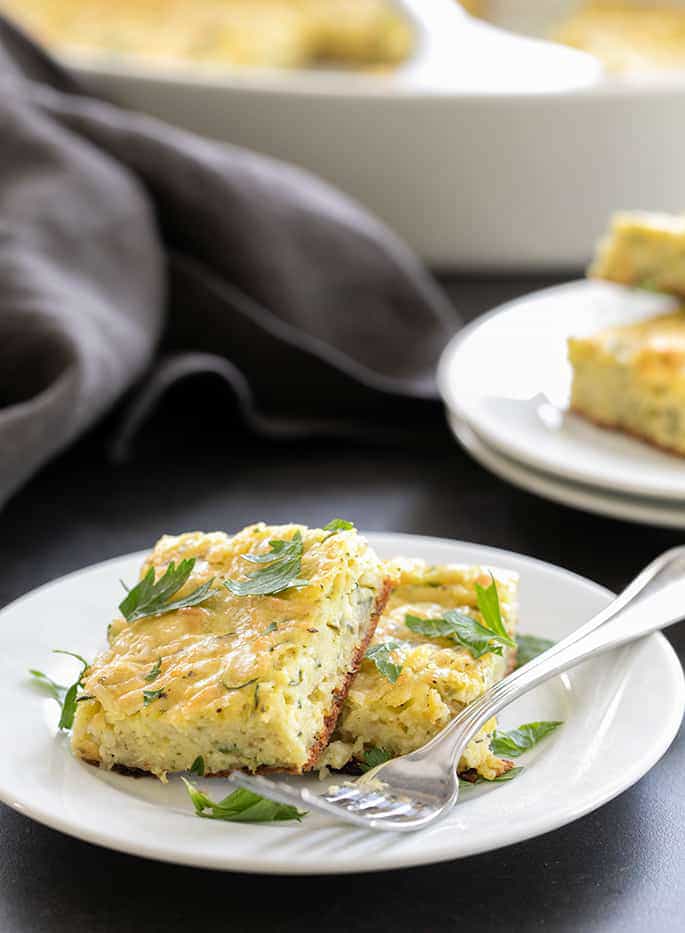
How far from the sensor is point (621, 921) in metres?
1.37

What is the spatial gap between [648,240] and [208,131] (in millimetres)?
1094

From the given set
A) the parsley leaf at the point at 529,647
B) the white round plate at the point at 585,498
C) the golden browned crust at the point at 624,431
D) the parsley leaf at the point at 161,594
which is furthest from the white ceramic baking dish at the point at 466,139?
the parsley leaf at the point at 161,594

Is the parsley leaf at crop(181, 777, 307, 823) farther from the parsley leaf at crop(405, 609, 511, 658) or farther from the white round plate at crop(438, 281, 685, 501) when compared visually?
the white round plate at crop(438, 281, 685, 501)

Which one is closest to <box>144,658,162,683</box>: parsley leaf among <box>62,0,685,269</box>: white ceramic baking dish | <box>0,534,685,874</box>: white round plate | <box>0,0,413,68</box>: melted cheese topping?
<box>0,534,685,874</box>: white round plate

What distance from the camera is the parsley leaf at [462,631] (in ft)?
5.17

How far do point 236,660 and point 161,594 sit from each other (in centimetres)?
18

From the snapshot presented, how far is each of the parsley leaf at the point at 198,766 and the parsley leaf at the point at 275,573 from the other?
18cm

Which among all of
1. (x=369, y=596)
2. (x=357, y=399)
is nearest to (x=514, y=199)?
(x=357, y=399)

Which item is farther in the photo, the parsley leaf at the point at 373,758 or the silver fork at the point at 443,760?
the parsley leaf at the point at 373,758

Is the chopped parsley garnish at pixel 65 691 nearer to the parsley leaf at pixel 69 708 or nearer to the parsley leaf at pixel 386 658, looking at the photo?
the parsley leaf at pixel 69 708

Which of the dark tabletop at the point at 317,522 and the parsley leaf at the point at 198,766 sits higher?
the parsley leaf at the point at 198,766

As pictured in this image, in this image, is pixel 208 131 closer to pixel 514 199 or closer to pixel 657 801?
pixel 514 199

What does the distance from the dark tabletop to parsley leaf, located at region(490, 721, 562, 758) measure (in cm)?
10

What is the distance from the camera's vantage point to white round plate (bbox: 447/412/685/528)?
214cm
